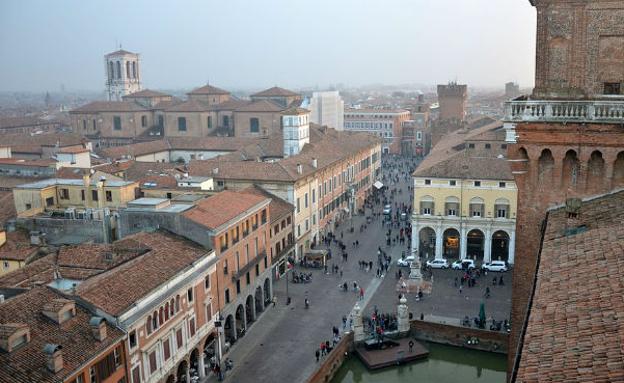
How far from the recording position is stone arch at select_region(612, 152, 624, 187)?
54.9 feet

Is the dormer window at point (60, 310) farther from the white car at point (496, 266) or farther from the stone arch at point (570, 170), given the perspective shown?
the white car at point (496, 266)

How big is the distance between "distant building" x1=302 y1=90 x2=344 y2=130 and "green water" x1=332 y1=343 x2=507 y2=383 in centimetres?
6021

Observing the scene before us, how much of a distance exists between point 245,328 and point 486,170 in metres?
20.8

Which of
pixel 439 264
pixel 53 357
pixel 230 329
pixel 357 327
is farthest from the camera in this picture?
pixel 439 264

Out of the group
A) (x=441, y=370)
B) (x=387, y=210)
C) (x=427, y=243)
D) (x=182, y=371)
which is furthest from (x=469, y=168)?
(x=182, y=371)

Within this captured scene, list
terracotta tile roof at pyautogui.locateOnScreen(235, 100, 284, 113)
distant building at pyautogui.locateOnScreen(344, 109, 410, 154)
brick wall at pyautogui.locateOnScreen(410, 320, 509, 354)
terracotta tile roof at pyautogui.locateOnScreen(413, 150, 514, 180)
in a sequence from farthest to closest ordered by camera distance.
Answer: distant building at pyautogui.locateOnScreen(344, 109, 410, 154), terracotta tile roof at pyautogui.locateOnScreen(235, 100, 284, 113), terracotta tile roof at pyautogui.locateOnScreen(413, 150, 514, 180), brick wall at pyautogui.locateOnScreen(410, 320, 509, 354)

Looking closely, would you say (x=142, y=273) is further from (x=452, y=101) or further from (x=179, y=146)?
(x=452, y=101)

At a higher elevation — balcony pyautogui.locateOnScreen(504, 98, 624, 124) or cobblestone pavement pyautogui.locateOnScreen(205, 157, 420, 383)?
balcony pyautogui.locateOnScreen(504, 98, 624, 124)

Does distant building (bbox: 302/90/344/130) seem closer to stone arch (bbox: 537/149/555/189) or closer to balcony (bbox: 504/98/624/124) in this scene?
balcony (bbox: 504/98/624/124)

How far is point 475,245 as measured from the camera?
46.0 meters

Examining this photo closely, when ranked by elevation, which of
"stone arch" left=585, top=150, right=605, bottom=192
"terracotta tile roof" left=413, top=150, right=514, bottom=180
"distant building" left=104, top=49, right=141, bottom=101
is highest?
"distant building" left=104, top=49, right=141, bottom=101

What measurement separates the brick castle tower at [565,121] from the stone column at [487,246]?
26.6 metres

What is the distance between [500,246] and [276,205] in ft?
54.2

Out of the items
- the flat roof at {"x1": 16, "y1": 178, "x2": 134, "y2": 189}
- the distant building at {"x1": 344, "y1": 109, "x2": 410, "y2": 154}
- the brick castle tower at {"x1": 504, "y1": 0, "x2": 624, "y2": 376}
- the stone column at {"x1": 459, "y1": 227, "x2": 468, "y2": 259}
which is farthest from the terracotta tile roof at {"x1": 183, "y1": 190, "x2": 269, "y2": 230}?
the distant building at {"x1": 344, "y1": 109, "x2": 410, "y2": 154}
